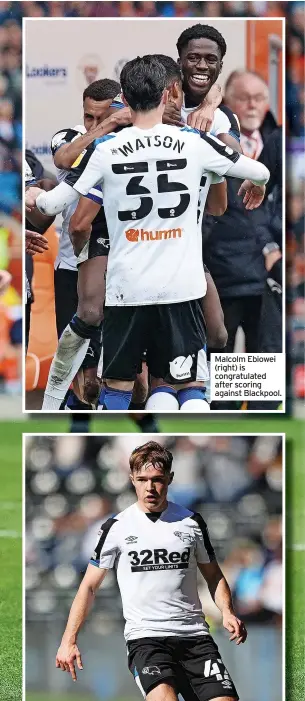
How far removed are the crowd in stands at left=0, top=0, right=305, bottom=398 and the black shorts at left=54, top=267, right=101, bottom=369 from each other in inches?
4.7

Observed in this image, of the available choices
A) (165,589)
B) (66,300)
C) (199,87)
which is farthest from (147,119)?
(165,589)

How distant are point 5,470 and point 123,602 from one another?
0.59 m

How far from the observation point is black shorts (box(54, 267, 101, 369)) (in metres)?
3.48

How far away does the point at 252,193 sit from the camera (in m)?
3.43

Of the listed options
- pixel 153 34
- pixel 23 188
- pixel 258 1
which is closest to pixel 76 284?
pixel 23 188

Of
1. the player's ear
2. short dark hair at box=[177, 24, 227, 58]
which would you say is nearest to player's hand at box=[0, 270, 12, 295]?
the player's ear

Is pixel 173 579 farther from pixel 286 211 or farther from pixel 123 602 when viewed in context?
pixel 286 211

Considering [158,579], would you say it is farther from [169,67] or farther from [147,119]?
[169,67]

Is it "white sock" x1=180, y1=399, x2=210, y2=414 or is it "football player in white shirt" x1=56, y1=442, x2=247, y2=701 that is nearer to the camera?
"football player in white shirt" x1=56, y1=442, x2=247, y2=701

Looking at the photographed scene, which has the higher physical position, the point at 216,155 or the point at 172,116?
the point at 172,116

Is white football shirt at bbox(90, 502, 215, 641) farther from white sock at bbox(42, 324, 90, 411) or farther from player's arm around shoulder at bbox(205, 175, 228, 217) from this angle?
player's arm around shoulder at bbox(205, 175, 228, 217)

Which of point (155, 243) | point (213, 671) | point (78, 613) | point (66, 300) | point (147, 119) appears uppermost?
point (147, 119)

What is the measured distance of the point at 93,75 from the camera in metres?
3.40

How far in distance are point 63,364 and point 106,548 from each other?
0.56 metres
